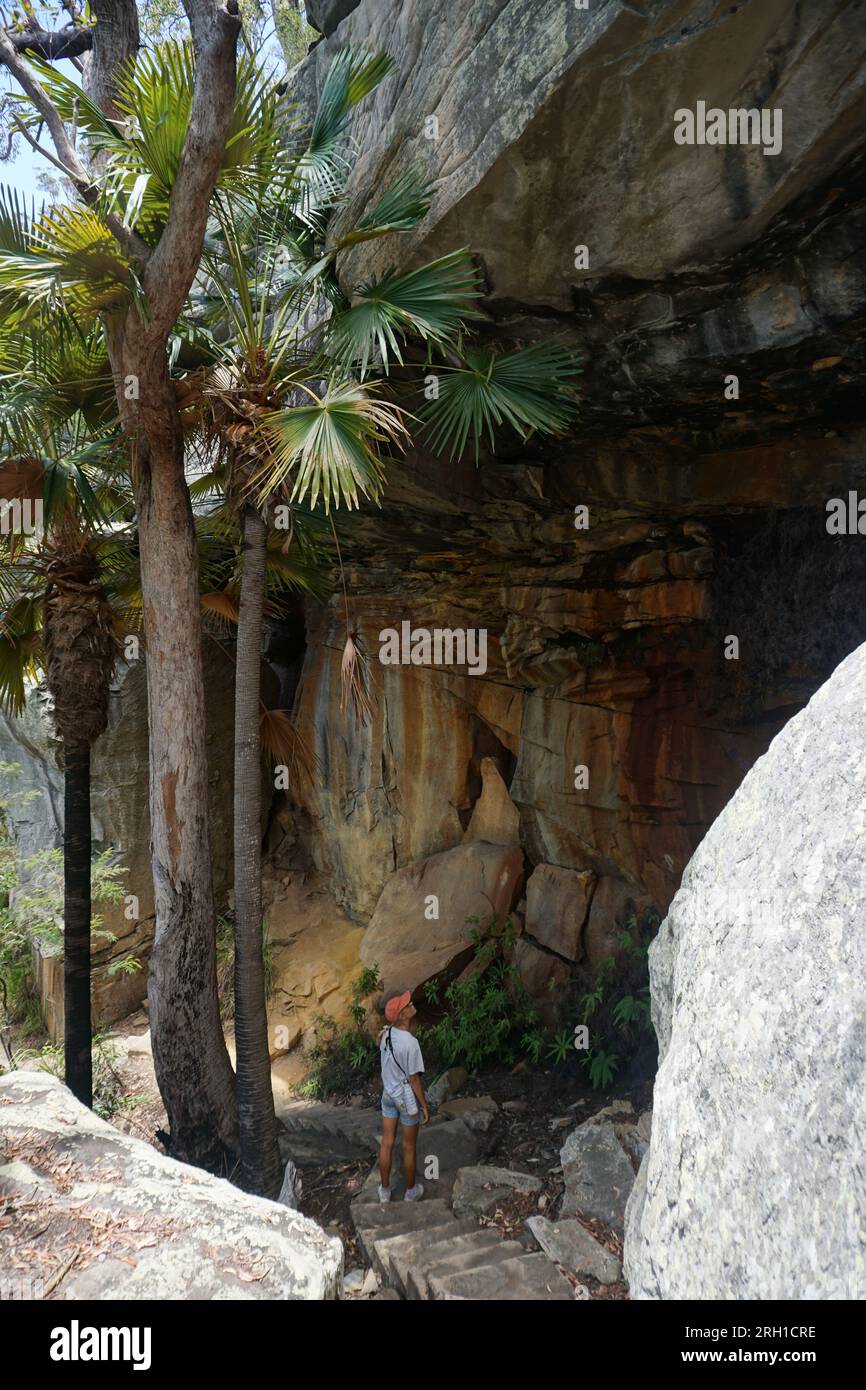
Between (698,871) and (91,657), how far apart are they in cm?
556

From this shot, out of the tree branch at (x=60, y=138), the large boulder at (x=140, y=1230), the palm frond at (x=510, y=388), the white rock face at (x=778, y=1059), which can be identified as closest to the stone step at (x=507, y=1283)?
the large boulder at (x=140, y=1230)

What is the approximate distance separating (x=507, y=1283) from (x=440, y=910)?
5891 mm

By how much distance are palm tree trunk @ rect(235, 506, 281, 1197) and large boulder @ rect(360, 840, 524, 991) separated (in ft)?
11.6

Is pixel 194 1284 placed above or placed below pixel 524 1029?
above

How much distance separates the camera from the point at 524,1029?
9.07 meters

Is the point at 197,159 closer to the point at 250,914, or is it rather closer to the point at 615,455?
the point at 615,455

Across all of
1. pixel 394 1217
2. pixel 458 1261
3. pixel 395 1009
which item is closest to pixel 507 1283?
pixel 458 1261

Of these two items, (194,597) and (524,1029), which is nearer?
(194,597)

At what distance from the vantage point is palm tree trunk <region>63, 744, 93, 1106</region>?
6957mm

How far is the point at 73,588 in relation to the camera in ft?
23.1

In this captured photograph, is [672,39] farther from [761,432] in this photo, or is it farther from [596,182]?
[761,432]

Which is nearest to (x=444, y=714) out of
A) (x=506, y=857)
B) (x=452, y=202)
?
(x=506, y=857)

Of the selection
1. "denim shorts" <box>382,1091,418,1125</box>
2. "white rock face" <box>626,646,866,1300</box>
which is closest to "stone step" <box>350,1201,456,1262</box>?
"denim shorts" <box>382,1091,418,1125</box>

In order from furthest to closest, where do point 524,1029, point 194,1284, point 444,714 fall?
point 444,714 → point 524,1029 → point 194,1284
